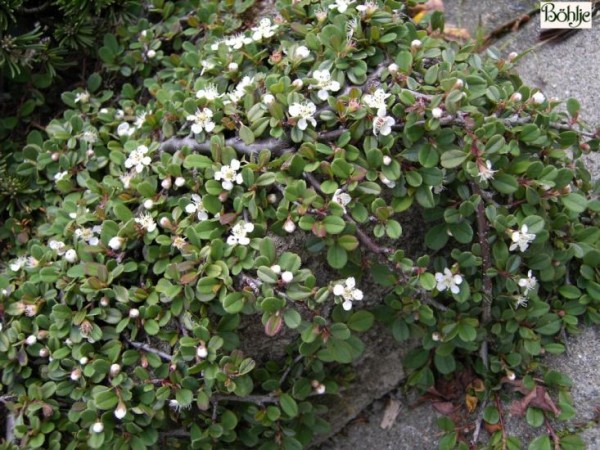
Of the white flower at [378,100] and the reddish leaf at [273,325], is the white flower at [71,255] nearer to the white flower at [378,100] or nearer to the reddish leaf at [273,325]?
the reddish leaf at [273,325]

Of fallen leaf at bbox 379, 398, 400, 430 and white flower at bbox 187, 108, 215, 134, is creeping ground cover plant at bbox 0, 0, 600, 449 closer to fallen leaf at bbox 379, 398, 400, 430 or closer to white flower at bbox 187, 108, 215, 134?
white flower at bbox 187, 108, 215, 134

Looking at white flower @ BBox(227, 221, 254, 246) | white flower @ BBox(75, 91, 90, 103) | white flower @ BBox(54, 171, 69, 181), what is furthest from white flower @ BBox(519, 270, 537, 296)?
white flower @ BBox(75, 91, 90, 103)

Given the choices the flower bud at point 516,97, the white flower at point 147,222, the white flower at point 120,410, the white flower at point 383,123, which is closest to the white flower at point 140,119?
the white flower at point 147,222

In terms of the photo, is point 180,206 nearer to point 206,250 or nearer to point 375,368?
point 206,250

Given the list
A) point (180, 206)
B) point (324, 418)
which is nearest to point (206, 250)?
point (180, 206)

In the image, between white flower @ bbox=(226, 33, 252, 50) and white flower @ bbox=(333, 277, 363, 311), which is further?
white flower @ bbox=(226, 33, 252, 50)

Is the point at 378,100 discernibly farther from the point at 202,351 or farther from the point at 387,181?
the point at 202,351

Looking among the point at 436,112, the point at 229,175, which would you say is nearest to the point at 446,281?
the point at 436,112
